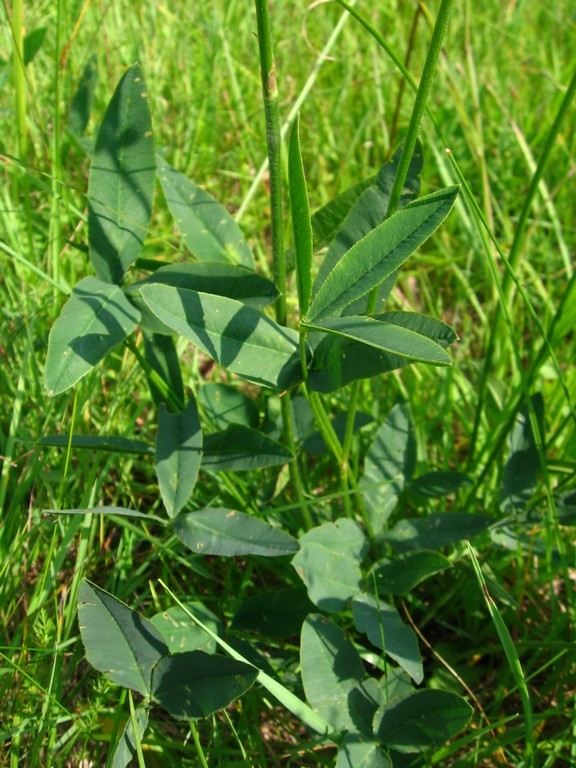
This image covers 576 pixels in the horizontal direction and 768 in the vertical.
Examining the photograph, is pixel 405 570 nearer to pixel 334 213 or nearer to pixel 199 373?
pixel 334 213

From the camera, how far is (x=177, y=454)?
1014 millimetres

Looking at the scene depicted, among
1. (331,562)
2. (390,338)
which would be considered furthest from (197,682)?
(390,338)

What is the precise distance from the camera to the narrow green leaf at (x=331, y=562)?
0.99 meters

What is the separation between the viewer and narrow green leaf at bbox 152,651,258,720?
88cm

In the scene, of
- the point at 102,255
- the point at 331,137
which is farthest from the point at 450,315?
the point at 102,255

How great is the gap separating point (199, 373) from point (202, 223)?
1.94ft

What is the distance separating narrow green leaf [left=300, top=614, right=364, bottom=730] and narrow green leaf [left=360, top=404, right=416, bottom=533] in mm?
234

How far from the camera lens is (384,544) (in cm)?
115

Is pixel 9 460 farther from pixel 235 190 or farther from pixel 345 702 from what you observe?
pixel 235 190

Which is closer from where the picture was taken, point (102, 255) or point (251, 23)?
point (102, 255)

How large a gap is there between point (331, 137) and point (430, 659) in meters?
1.33

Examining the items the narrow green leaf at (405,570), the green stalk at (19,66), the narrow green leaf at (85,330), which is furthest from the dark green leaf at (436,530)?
the green stalk at (19,66)

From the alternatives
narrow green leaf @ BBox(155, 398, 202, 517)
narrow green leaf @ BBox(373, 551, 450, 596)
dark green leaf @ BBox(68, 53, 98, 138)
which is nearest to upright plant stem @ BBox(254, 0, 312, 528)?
narrow green leaf @ BBox(155, 398, 202, 517)

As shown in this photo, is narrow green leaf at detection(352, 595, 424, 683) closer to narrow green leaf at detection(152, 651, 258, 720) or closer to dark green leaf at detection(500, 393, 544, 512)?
narrow green leaf at detection(152, 651, 258, 720)
